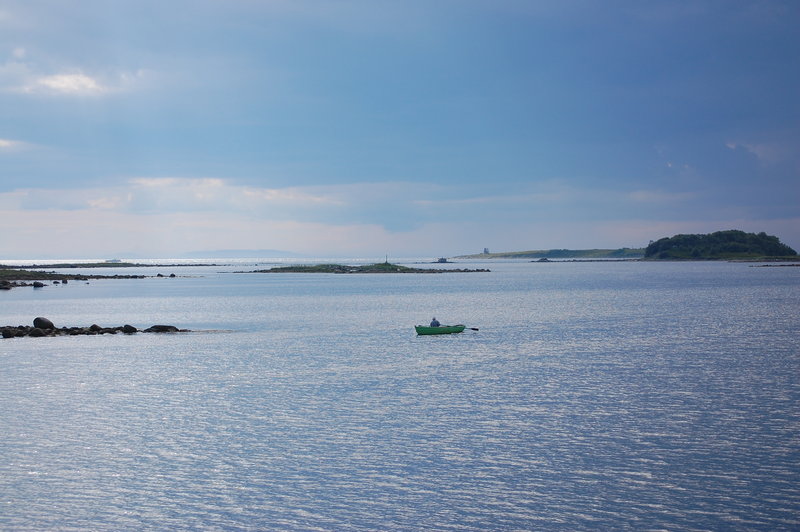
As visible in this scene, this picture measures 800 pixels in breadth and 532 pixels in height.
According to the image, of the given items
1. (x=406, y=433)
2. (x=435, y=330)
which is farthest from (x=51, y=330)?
(x=406, y=433)

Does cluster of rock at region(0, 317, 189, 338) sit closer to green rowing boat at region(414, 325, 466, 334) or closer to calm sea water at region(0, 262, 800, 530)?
calm sea water at region(0, 262, 800, 530)

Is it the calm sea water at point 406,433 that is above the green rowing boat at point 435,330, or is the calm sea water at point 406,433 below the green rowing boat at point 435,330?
below

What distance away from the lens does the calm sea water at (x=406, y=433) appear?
67.5ft

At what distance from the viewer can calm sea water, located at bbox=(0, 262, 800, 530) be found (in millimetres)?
20578

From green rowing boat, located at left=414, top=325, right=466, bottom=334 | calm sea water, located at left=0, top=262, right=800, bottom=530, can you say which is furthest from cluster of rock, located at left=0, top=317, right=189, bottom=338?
green rowing boat, located at left=414, top=325, right=466, bottom=334

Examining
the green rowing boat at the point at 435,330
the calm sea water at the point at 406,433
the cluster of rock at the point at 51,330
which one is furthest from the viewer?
the cluster of rock at the point at 51,330

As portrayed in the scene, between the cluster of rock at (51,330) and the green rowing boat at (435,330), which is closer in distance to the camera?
the green rowing boat at (435,330)

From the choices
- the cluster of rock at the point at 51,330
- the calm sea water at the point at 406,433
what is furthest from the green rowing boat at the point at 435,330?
the cluster of rock at the point at 51,330

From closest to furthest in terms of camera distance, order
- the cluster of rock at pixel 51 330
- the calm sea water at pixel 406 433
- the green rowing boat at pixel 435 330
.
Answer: the calm sea water at pixel 406 433 → the green rowing boat at pixel 435 330 → the cluster of rock at pixel 51 330

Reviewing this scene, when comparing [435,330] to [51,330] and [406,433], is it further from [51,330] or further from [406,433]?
[51,330]

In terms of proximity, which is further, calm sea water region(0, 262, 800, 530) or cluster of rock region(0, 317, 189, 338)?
cluster of rock region(0, 317, 189, 338)

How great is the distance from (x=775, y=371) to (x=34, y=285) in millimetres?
171796

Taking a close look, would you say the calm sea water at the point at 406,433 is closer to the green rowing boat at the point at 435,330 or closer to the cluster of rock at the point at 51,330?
the green rowing boat at the point at 435,330

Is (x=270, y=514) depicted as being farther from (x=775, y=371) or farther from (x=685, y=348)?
(x=685, y=348)
